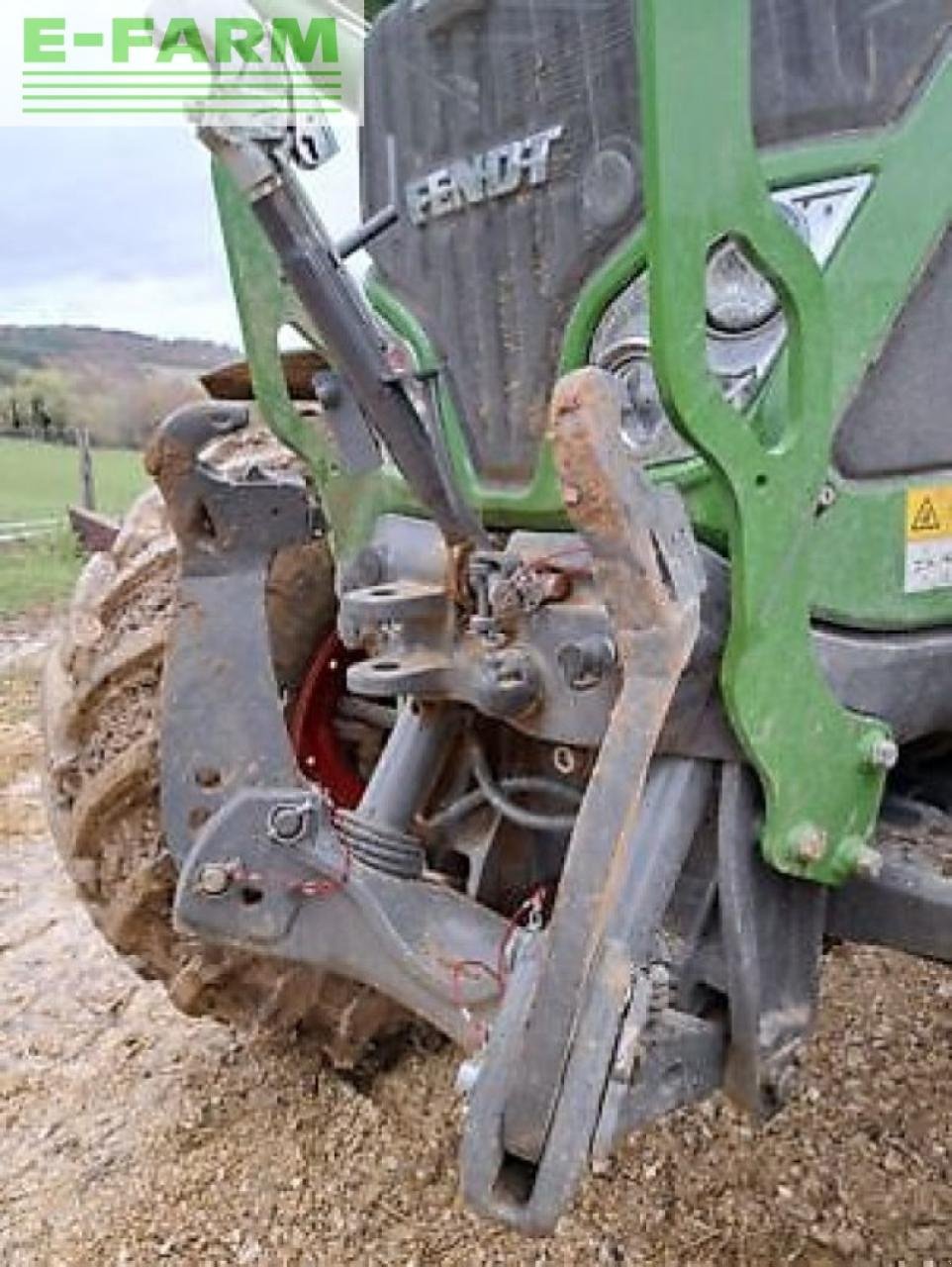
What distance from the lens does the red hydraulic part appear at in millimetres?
2766

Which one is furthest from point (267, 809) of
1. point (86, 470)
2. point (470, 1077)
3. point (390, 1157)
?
point (86, 470)

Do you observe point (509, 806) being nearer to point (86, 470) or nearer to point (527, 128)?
point (527, 128)

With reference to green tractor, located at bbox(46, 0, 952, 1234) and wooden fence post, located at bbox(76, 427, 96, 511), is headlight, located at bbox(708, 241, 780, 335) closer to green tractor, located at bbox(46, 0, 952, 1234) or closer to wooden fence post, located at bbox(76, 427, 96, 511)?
green tractor, located at bbox(46, 0, 952, 1234)

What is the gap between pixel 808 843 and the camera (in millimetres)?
1770

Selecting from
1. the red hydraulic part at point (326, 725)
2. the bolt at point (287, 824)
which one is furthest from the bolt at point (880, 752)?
the red hydraulic part at point (326, 725)

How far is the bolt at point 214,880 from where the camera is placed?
2.07 metres

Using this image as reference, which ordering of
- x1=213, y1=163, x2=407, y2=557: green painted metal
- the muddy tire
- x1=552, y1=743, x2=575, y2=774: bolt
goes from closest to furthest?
x1=552, y1=743, x2=575, y2=774: bolt, x1=213, y1=163, x2=407, y2=557: green painted metal, the muddy tire

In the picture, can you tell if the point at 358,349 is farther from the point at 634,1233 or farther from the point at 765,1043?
the point at 634,1233

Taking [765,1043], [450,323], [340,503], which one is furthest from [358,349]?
[765,1043]

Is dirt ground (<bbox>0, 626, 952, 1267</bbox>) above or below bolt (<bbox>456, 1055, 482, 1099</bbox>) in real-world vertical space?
below

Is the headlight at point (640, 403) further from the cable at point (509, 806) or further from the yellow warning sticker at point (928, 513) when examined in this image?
the cable at point (509, 806)

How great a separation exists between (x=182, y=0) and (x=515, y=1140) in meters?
1.31

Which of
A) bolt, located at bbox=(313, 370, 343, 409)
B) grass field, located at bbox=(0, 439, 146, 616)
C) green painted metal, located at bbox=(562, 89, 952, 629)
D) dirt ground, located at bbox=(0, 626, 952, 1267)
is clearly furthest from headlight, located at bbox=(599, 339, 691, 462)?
grass field, located at bbox=(0, 439, 146, 616)

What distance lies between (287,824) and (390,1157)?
0.91 metres
